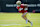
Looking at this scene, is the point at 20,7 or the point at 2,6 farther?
the point at 2,6

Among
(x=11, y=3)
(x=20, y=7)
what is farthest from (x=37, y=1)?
(x=20, y=7)

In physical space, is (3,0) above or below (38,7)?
above

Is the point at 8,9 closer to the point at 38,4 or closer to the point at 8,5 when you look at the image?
the point at 8,5

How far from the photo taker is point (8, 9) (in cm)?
1395

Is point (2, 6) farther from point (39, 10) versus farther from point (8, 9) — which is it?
point (39, 10)

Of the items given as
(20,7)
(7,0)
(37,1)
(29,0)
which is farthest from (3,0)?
(20,7)

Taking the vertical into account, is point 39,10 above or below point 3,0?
below

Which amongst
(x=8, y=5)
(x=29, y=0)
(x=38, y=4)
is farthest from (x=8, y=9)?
(x=38, y=4)

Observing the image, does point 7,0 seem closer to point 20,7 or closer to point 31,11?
point 31,11

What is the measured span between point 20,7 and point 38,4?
839 cm

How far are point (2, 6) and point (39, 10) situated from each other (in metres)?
4.32

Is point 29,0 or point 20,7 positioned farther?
point 29,0

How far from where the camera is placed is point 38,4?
13.6m

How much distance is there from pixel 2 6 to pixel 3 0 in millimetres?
711
